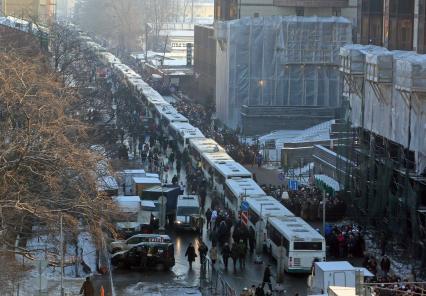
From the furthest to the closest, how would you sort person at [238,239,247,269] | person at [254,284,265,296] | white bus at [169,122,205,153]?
white bus at [169,122,205,153]
person at [238,239,247,269]
person at [254,284,265,296]

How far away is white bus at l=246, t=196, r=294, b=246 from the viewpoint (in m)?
31.9

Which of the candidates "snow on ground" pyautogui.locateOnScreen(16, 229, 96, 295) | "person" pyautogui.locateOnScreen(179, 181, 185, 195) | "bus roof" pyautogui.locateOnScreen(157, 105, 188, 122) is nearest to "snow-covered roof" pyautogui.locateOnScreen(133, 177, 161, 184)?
"person" pyautogui.locateOnScreen(179, 181, 185, 195)

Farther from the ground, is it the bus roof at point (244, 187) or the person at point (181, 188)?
the bus roof at point (244, 187)

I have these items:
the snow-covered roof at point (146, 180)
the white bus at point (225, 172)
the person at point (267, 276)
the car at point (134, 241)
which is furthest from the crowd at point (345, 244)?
the snow-covered roof at point (146, 180)

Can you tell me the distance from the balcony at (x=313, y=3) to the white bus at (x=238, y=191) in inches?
1034

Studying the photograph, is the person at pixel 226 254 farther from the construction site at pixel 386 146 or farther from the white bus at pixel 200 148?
the white bus at pixel 200 148

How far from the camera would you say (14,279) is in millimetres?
22797

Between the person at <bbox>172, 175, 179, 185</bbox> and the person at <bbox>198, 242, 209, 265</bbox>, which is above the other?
the person at <bbox>198, 242, 209, 265</bbox>

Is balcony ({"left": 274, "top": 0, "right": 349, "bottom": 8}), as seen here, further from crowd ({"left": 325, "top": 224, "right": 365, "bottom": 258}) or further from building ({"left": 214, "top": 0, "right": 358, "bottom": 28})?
crowd ({"left": 325, "top": 224, "right": 365, "bottom": 258})

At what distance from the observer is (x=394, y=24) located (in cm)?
3872

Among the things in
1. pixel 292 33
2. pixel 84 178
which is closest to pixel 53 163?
pixel 84 178

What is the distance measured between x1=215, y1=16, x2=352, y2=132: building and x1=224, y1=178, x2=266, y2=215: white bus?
20566 mm

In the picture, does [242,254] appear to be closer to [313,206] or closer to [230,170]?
[313,206]

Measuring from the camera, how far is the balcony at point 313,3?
63500 millimetres
